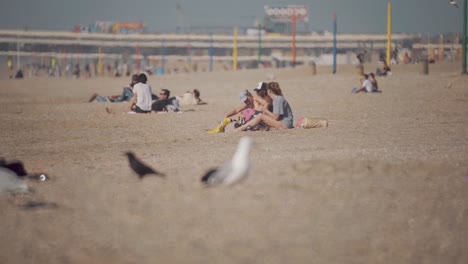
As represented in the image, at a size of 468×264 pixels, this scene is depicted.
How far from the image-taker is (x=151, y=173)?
1026 cm

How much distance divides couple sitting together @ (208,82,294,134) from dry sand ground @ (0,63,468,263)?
38cm

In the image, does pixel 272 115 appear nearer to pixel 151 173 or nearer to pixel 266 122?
pixel 266 122

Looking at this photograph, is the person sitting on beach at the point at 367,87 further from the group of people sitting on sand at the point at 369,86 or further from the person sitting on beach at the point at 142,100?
the person sitting on beach at the point at 142,100

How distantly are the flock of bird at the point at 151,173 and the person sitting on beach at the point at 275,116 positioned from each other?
472 cm

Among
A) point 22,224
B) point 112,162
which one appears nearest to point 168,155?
point 112,162

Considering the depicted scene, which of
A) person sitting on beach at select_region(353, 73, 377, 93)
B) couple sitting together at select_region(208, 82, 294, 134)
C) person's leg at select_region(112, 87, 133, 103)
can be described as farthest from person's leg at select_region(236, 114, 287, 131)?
person sitting on beach at select_region(353, 73, 377, 93)

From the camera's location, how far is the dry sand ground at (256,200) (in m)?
7.07

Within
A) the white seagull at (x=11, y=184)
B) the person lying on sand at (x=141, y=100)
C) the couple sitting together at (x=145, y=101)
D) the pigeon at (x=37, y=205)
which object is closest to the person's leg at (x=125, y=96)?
the couple sitting together at (x=145, y=101)

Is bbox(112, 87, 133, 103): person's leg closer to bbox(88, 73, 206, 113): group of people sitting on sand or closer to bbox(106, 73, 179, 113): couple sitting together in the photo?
bbox(88, 73, 206, 113): group of people sitting on sand

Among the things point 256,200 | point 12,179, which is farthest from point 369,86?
point 256,200

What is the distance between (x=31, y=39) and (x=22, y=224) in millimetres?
118761

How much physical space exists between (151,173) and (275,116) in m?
5.12

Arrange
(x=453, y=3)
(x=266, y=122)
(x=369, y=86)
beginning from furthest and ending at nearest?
(x=453, y=3) < (x=369, y=86) < (x=266, y=122)

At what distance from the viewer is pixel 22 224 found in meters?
8.06
